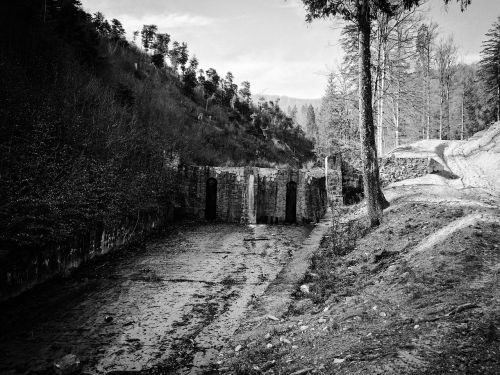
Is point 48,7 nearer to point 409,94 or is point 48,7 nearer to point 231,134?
point 409,94

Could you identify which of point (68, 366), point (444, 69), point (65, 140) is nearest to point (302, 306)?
point (68, 366)

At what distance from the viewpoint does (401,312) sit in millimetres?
4957

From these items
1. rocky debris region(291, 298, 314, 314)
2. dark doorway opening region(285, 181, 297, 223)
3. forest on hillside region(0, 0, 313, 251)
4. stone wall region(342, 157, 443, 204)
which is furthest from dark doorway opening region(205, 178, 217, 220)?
rocky debris region(291, 298, 314, 314)

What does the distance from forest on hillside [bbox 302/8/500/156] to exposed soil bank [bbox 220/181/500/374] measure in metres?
8.14

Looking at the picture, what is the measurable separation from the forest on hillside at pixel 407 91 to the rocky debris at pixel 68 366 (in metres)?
12.4

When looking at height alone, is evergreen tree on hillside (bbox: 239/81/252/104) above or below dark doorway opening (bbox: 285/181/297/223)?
above

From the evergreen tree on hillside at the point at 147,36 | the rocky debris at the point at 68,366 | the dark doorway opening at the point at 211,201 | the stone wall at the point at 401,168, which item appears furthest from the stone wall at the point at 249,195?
the evergreen tree on hillside at the point at 147,36

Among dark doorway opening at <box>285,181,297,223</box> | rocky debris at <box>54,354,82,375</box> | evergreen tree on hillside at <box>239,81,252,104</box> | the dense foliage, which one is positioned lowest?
rocky debris at <box>54,354,82,375</box>

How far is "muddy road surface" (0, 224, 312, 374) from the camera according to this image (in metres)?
6.23

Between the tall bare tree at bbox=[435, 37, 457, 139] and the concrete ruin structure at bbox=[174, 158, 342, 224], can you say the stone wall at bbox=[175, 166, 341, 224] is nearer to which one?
the concrete ruin structure at bbox=[174, 158, 342, 224]

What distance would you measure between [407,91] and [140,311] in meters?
18.2

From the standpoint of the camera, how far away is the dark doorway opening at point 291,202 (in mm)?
20297

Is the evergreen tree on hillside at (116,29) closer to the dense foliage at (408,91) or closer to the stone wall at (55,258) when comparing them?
the dense foliage at (408,91)

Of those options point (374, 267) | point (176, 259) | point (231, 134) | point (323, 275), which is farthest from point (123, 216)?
point (231, 134)
